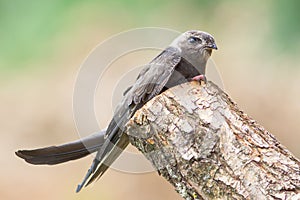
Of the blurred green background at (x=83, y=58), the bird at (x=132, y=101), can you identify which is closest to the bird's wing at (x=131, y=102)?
the bird at (x=132, y=101)

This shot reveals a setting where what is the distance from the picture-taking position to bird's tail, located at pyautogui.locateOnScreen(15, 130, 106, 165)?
1545 millimetres

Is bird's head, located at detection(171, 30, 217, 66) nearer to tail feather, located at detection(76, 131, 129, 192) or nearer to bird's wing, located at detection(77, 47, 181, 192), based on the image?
bird's wing, located at detection(77, 47, 181, 192)

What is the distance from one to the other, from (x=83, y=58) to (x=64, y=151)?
5.27 ft

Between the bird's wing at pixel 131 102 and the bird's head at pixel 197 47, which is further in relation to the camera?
the bird's head at pixel 197 47

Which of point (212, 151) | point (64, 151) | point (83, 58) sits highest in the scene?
point (83, 58)

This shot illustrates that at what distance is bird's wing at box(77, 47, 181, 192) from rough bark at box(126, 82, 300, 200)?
242mm

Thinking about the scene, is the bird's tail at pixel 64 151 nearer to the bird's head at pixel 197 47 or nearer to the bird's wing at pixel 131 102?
the bird's wing at pixel 131 102

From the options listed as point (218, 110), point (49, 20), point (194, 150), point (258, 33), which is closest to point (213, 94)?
point (218, 110)

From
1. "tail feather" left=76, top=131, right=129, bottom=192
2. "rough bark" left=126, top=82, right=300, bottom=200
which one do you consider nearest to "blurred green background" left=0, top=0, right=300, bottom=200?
"tail feather" left=76, top=131, right=129, bottom=192

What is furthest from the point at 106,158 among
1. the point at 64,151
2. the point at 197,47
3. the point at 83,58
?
the point at 83,58

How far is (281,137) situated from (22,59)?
1480mm

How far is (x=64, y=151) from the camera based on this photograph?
1.60m

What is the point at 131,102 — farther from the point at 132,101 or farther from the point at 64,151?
the point at 64,151

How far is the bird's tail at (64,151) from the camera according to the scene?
1545 mm
